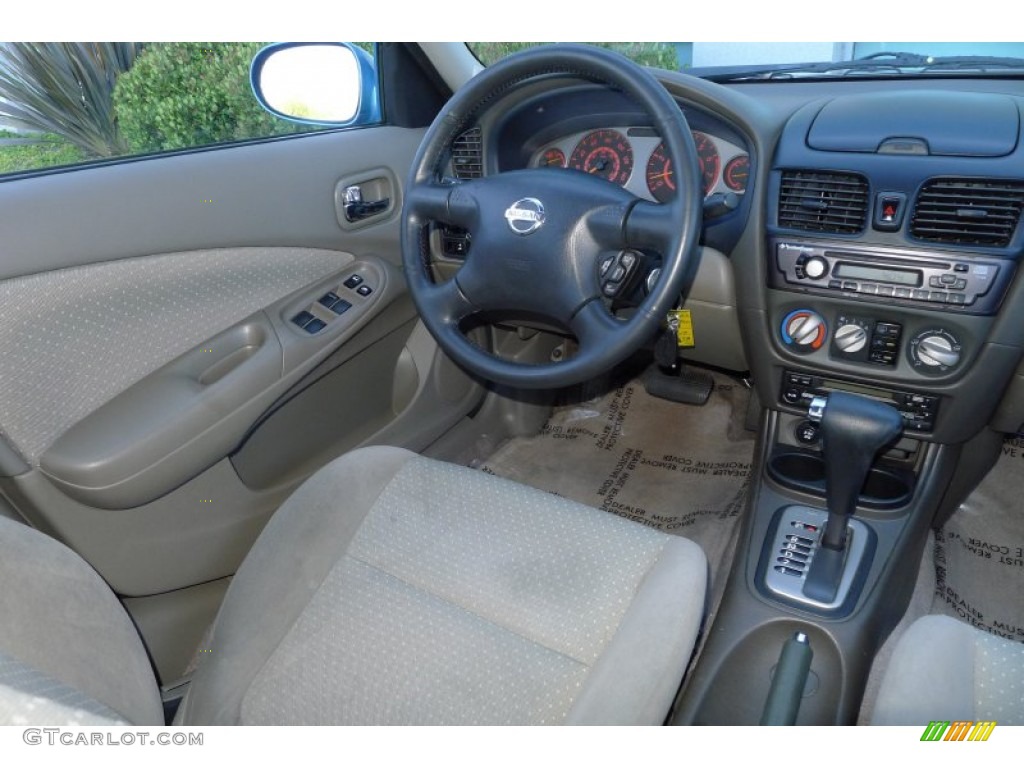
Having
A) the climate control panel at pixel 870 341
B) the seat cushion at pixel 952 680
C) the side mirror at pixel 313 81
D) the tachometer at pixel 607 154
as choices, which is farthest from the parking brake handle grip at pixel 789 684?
the side mirror at pixel 313 81

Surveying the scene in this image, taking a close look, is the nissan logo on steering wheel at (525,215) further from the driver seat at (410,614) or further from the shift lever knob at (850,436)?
the shift lever knob at (850,436)

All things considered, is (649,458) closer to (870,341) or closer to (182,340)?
(870,341)

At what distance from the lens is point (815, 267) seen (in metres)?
1.55

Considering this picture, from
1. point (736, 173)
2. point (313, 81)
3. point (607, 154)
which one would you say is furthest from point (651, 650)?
point (313, 81)

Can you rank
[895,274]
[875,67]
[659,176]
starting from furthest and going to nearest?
[659,176] < [875,67] < [895,274]

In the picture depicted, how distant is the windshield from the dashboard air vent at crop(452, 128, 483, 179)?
0.20 metres

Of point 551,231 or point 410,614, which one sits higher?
point 551,231

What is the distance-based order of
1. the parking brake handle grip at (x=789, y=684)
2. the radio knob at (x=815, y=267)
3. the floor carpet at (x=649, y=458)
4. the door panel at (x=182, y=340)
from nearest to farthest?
the parking brake handle grip at (x=789, y=684) < the door panel at (x=182, y=340) < the radio knob at (x=815, y=267) < the floor carpet at (x=649, y=458)

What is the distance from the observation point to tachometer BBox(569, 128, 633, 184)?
1854 mm

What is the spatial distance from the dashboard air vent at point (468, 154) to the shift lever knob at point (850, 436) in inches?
37.2

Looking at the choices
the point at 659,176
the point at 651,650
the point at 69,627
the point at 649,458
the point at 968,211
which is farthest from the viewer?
the point at 649,458

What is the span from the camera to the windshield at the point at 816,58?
61.6 inches

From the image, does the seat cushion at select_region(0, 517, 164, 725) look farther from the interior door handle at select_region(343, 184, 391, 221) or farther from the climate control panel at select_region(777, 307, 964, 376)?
the climate control panel at select_region(777, 307, 964, 376)

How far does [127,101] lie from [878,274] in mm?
1727
